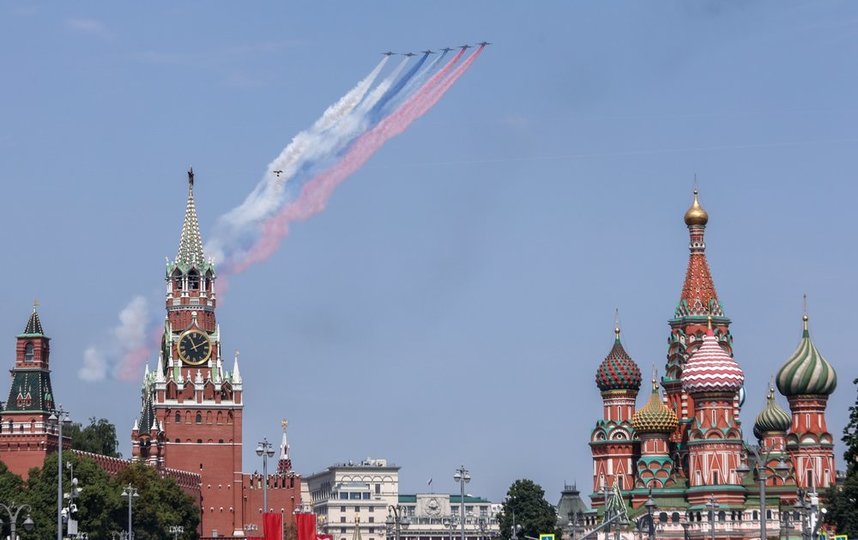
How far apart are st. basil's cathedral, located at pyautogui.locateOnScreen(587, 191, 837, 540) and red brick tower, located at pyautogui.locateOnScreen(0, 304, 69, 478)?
166 ft

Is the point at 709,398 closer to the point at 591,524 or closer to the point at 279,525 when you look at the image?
the point at 591,524

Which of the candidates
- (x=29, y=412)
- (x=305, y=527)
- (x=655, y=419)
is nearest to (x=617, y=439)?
(x=655, y=419)

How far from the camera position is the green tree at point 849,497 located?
119812 millimetres

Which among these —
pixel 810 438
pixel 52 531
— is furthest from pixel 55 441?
pixel 810 438

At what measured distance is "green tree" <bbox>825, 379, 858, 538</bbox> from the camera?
120 m

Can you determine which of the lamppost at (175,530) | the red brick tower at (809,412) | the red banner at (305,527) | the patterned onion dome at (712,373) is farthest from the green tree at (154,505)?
the red banner at (305,527)

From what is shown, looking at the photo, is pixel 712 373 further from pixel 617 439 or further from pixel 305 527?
pixel 305 527

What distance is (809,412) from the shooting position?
195 meters

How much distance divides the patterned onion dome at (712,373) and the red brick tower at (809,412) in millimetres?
8759

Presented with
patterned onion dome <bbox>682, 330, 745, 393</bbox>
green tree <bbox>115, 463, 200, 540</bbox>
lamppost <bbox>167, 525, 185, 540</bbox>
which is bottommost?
lamppost <bbox>167, 525, 185, 540</bbox>

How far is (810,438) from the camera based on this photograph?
632ft

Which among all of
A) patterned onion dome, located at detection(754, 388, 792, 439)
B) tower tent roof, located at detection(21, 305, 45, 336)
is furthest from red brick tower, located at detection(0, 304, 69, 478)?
patterned onion dome, located at detection(754, 388, 792, 439)

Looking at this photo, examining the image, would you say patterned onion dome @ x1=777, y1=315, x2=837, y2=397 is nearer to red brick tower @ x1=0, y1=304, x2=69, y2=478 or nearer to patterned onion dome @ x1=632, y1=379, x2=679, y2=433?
patterned onion dome @ x1=632, y1=379, x2=679, y2=433

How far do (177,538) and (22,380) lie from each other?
2082cm
